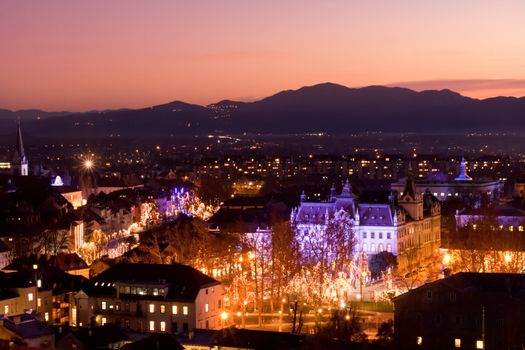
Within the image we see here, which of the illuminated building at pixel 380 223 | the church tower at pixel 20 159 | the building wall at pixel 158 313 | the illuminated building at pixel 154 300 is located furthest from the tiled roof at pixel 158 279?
the church tower at pixel 20 159

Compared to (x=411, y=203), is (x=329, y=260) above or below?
below

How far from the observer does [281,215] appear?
87625 millimetres

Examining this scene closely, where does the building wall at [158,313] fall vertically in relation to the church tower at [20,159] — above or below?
below

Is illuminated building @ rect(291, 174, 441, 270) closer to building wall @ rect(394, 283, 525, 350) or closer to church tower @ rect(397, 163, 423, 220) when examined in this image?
church tower @ rect(397, 163, 423, 220)

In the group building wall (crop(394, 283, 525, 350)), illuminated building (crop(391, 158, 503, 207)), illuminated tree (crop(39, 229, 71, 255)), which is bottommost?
illuminated building (crop(391, 158, 503, 207))

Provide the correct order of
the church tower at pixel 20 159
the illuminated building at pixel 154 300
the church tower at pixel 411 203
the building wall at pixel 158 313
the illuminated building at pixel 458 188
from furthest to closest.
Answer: the church tower at pixel 20 159 < the illuminated building at pixel 458 188 < the church tower at pixel 411 203 < the illuminated building at pixel 154 300 < the building wall at pixel 158 313

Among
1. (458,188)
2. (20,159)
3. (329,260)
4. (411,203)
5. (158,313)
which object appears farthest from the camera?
(20,159)

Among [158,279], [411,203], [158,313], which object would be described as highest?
[411,203]

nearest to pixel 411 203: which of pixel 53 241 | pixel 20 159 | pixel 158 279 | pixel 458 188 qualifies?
pixel 53 241

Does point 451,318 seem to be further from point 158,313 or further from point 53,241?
point 53,241

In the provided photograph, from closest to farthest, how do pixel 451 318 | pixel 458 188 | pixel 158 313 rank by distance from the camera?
pixel 451 318
pixel 158 313
pixel 458 188

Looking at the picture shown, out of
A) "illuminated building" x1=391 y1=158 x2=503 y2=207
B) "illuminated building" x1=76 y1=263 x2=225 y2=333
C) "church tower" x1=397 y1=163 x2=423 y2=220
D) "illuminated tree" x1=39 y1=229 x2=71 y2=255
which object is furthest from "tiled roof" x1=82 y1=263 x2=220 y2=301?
"illuminated building" x1=391 y1=158 x2=503 y2=207

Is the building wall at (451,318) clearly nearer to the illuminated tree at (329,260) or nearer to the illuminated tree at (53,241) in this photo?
the illuminated tree at (329,260)

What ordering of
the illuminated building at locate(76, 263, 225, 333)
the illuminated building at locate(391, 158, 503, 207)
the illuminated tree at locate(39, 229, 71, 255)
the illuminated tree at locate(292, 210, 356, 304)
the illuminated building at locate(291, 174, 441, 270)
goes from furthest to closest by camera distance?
the illuminated building at locate(391, 158, 503, 207), the illuminated tree at locate(39, 229, 71, 255), the illuminated building at locate(291, 174, 441, 270), the illuminated tree at locate(292, 210, 356, 304), the illuminated building at locate(76, 263, 225, 333)
